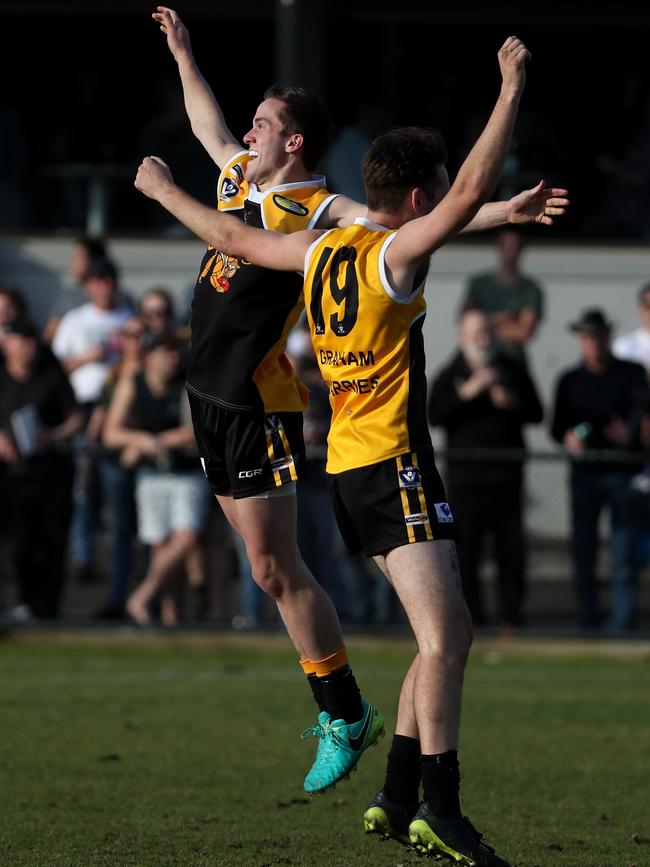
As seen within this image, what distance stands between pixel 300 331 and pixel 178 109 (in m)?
4.62

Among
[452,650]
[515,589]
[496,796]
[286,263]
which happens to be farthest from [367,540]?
[515,589]

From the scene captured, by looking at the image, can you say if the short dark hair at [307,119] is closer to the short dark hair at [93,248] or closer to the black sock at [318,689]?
the black sock at [318,689]

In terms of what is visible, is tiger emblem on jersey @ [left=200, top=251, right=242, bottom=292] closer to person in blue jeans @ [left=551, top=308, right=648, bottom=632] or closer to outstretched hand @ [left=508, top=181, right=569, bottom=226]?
outstretched hand @ [left=508, top=181, right=569, bottom=226]

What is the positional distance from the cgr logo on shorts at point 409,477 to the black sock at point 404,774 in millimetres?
937

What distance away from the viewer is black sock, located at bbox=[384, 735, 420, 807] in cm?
578

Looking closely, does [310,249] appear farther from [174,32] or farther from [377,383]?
[174,32]

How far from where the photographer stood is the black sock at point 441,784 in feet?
17.8

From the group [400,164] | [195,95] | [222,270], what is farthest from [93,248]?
[400,164]

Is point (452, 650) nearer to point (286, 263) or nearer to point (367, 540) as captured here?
point (367, 540)

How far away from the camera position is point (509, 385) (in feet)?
39.9

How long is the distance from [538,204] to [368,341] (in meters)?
0.77

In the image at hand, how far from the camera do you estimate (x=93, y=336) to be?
Answer: 1395cm

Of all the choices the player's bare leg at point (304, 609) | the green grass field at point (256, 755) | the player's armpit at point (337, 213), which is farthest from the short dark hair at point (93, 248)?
the player's armpit at point (337, 213)

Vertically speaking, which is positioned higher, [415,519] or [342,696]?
[415,519]
